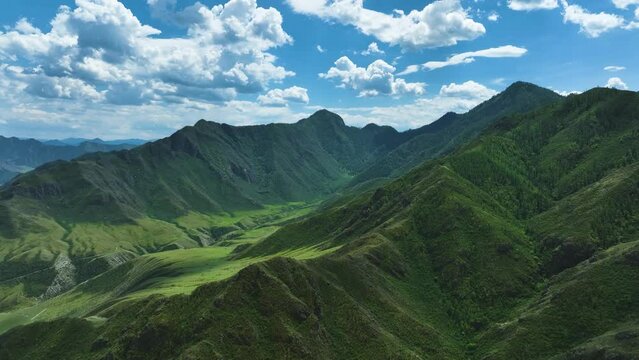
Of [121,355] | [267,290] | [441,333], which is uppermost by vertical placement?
[267,290]

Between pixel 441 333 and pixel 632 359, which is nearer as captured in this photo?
pixel 632 359

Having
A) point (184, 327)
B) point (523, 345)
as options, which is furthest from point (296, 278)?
point (523, 345)

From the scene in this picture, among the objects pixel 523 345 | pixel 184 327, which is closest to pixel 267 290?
pixel 184 327

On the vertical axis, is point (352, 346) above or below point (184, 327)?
below

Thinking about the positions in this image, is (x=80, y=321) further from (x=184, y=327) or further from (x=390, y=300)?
(x=390, y=300)

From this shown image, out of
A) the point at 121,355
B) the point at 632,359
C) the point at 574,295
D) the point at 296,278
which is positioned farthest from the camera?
the point at 574,295

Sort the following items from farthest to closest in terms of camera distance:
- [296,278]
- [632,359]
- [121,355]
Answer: [296,278] < [121,355] < [632,359]

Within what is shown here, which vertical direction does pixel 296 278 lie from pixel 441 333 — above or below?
above

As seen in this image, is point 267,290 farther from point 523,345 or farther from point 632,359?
point 632,359

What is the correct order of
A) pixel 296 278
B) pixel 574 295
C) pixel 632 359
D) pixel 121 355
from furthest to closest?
pixel 574 295, pixel 296 278, pixel 121 355, pixel 632 359
